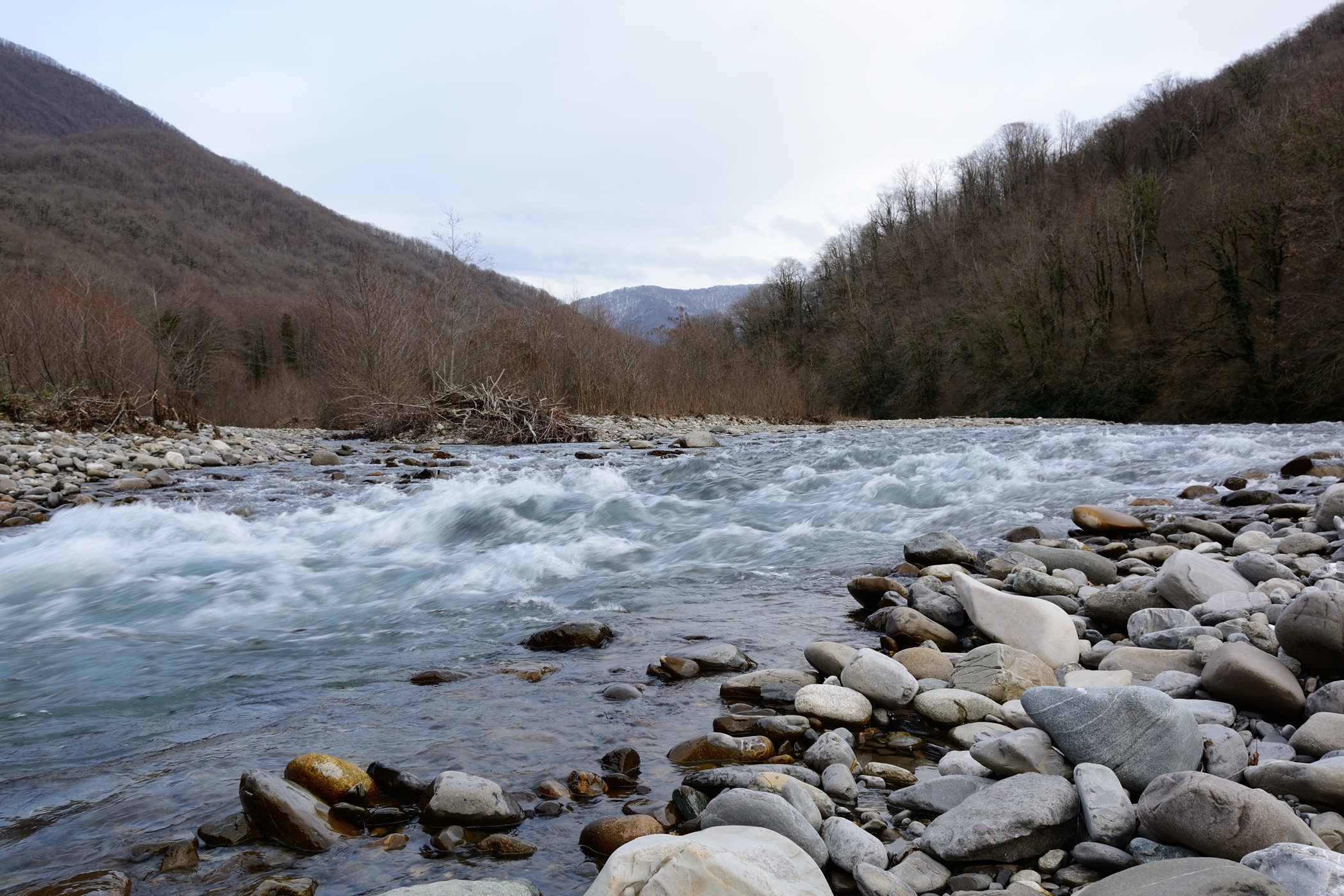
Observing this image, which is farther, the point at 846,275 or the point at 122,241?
the point at 122,241

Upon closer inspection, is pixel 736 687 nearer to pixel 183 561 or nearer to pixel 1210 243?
pixel 183 561

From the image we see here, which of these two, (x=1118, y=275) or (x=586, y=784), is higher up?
(x=1118, y=275)

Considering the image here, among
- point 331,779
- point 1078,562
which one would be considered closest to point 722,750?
point 331,779

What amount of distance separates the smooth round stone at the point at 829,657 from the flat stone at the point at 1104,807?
151 cm

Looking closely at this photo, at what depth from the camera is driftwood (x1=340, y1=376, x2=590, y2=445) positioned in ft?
62.6

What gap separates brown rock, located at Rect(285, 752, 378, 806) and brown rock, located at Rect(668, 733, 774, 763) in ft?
3.84

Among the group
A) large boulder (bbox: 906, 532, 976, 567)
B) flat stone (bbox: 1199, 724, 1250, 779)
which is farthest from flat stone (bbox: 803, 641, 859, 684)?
large boulder (bbox: 906, 532, 976, 567)

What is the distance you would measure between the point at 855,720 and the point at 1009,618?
129 centimetres

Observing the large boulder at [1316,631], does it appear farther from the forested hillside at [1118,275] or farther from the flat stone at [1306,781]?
the forested hillside at [1118,275]

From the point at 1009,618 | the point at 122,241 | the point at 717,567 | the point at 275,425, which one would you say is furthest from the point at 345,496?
the point at 122,241

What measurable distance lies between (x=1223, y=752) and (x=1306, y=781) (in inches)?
14.2

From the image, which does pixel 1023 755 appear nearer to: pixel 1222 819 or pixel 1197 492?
pixel 1222 819

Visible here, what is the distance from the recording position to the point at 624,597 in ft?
19.1

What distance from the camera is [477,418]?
19.6m
